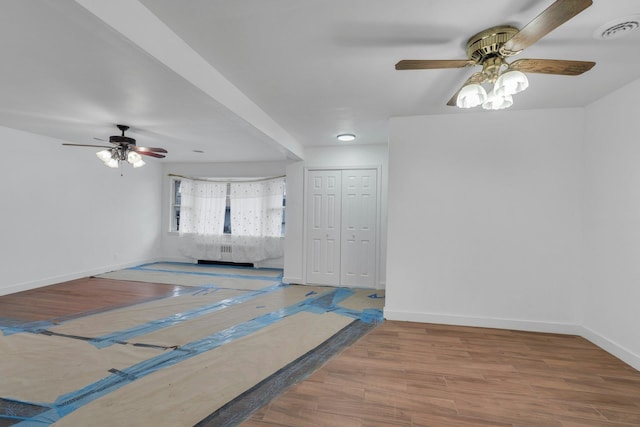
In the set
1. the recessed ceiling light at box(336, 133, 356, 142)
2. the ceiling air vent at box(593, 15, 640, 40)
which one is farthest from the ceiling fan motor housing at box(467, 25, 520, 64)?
the recessed ceiling light at box(336, 133, 356, 142)

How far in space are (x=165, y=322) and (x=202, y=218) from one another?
4.11 meters

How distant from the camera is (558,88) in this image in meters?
2.70

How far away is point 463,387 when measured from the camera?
2191mm

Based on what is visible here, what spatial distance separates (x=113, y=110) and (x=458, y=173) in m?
3.95

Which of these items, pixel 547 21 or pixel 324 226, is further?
pixel 324 226

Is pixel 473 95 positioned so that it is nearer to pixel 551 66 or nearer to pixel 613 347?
pixel 551 66

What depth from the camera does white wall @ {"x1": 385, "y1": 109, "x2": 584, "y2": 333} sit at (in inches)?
127

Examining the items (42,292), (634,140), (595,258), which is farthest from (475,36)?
(42,292)

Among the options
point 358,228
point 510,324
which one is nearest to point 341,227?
point 358,228

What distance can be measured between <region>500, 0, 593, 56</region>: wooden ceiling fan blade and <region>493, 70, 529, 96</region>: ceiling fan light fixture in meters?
0.15

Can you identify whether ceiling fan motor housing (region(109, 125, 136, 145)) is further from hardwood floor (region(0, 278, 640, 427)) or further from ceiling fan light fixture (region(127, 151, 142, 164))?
hardwood floor (region(0, 278, 640, 427))

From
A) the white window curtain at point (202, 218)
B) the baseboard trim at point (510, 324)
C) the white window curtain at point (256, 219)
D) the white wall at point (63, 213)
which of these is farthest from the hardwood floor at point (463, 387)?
the white window curtain at point (202, 218)

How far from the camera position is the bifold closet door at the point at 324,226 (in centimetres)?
516

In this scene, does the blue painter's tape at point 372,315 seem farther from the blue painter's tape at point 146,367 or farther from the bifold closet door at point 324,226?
the bifold closet door at point 324,226
